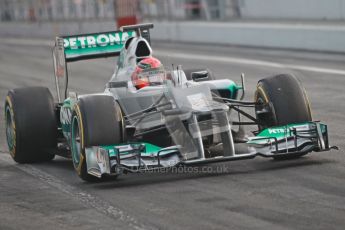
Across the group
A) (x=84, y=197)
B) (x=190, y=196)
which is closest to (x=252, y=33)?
(x=84, y=197)

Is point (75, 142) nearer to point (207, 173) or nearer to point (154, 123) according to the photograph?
point (154, 123)

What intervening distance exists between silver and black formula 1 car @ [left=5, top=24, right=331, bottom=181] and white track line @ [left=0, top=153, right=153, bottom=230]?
0.24 m

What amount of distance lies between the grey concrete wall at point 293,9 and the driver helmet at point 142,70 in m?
18.9

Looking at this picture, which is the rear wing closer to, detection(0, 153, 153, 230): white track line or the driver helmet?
the driver helmet

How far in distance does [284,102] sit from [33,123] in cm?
292

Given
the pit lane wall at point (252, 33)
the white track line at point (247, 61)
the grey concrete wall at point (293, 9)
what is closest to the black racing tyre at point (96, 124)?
the white track line at point (247, 61)

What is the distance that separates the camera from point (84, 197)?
31.4 ft

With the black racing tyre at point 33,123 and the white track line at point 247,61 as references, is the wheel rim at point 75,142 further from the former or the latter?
the white track line at point 247,61

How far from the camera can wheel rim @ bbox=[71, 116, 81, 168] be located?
10.6 metres

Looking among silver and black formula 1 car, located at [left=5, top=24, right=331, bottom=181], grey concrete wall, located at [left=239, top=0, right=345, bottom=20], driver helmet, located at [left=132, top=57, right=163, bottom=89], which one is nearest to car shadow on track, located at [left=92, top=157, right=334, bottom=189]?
silver and black formula 1 car, located at [left=5, top=24, right=331, bottom=181]

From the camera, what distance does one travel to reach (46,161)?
12219 mm

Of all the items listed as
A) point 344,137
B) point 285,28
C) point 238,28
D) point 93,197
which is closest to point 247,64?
point 285,28

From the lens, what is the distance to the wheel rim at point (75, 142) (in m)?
10.6

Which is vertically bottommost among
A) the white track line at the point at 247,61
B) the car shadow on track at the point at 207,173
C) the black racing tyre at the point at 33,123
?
the white track line at the point at 247,61
